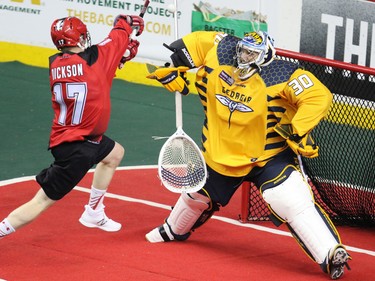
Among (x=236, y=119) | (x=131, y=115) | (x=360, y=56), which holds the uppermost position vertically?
(x=236, y=119)

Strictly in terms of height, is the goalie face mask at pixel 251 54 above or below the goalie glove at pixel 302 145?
above

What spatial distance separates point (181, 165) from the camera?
24.9 feet

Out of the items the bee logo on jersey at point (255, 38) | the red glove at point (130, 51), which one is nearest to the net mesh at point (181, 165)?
the red glove at point (130, 51)

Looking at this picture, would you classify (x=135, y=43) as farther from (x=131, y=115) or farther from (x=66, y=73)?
(x=131, y=115)

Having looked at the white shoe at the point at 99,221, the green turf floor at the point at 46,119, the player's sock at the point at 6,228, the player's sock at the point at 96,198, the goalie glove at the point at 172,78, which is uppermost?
the goalie glove at the point at 172,78

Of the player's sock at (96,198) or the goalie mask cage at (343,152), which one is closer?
the player's sock at (96,198)

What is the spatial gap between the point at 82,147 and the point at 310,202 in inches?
62.5

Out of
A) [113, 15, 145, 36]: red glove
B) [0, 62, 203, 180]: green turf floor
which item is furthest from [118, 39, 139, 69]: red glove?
[0, 62, 203, 180]: green turf floor

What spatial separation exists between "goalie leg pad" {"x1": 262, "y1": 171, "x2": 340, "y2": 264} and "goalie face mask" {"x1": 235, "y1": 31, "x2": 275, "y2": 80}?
0.76 metres

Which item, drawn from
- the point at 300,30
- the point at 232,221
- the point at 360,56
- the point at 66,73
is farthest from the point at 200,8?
the point at 66,73

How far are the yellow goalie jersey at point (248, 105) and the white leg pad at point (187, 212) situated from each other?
275mm

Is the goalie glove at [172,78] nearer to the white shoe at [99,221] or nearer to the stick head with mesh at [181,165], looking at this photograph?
the stick head with mesh at [181,165]

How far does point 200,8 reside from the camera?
12.3m

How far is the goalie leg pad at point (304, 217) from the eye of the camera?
711 cm
